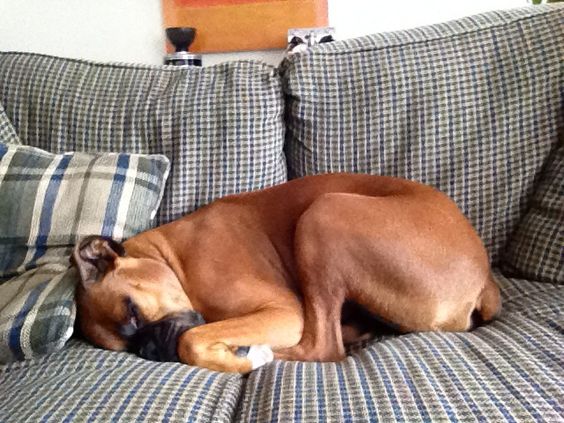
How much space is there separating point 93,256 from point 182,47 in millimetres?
1275

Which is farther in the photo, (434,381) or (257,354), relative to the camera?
(257,354)

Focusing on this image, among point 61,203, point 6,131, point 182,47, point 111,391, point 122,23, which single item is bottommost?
point 111,391

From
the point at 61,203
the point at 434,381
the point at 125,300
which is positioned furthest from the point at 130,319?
the point at 434,381

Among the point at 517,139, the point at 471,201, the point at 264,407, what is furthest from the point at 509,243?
the point at 264,407

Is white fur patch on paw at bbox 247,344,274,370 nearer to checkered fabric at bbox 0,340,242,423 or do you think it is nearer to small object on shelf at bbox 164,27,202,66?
checkered fabric at bbox 0,340,242,423

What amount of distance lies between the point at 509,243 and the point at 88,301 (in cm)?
120

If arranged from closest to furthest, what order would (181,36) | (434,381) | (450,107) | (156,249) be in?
(434,381), (156,249), (450,107), (181,36)

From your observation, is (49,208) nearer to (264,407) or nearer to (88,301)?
Answer: (88,301)

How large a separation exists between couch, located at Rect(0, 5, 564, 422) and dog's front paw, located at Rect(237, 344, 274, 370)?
0.35ft

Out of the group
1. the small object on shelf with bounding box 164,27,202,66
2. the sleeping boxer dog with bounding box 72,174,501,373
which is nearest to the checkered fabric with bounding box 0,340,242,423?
the sleeping boxer dog with bounding box 72,174,501,373

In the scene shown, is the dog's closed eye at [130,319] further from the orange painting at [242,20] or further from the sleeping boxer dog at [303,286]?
the orange painting at [242,20]

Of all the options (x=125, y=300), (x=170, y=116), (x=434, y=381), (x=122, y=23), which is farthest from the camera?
(x=122, y=23)

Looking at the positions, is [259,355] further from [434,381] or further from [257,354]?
[434,381]

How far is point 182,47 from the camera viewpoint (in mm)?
2604
